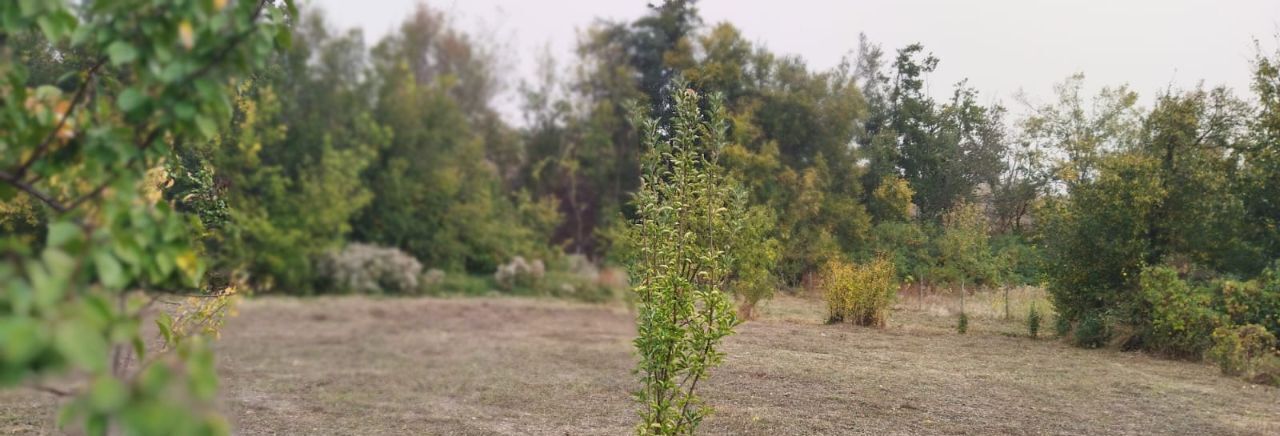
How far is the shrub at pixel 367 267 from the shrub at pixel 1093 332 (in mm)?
4370

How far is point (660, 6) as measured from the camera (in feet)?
15.8

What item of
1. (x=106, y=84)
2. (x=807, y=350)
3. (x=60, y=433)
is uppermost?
(x=106, y=84)

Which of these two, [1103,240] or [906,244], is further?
[1103,240]

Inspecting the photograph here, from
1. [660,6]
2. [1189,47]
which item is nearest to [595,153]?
[660,6]

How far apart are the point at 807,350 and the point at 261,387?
149 inches

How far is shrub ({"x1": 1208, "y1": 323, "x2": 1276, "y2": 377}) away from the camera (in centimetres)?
476

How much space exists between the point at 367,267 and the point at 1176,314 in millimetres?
5253

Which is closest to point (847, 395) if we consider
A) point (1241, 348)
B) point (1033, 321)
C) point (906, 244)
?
point (906, 244)

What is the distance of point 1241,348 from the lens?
477 centimetres

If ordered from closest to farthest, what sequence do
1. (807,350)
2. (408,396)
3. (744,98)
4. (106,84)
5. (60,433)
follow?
(106,84) → (60,433) → (744,98) → (807,350) → (408,396)

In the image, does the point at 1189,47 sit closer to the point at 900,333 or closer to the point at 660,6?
the point at 900,333

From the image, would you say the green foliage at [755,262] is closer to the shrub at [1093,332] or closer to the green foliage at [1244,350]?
the shrub at [1093,332]

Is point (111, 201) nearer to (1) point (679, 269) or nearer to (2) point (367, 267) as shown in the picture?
(1) point (679, 269)

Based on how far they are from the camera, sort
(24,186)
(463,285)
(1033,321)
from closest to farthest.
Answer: (24,186), (1033,321), (463,285)
